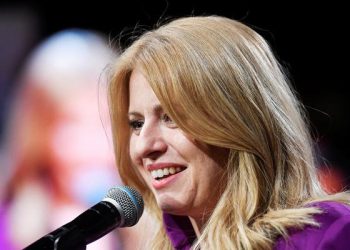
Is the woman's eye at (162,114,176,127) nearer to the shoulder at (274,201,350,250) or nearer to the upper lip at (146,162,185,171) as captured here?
the upper lip at (146,162,185,171)

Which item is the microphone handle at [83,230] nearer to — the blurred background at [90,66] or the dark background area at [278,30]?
the blurred background at [90,66]

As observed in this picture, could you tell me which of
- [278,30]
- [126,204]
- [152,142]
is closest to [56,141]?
[278,30]

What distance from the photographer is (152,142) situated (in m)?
1.43

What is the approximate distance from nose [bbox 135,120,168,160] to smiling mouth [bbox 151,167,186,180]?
30 mm

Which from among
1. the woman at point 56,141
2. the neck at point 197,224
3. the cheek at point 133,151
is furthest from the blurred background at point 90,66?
the neck at point 197,224

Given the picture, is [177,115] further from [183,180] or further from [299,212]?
[299,212]

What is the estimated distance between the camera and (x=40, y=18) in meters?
2.81

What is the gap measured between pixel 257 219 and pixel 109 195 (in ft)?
0.98

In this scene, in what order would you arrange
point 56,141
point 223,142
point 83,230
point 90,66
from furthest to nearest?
point 90,66 → point 56,141 → point 223,142 → point 83,230

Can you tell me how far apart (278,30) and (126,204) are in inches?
74.5

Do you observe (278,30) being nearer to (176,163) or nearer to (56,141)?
(56,141)

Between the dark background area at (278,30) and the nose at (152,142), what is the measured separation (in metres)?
1.34

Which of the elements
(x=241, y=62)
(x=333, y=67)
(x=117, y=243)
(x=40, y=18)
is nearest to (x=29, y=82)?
(x=40, y=18)

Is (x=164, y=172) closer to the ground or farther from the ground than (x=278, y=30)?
farther from the ground
